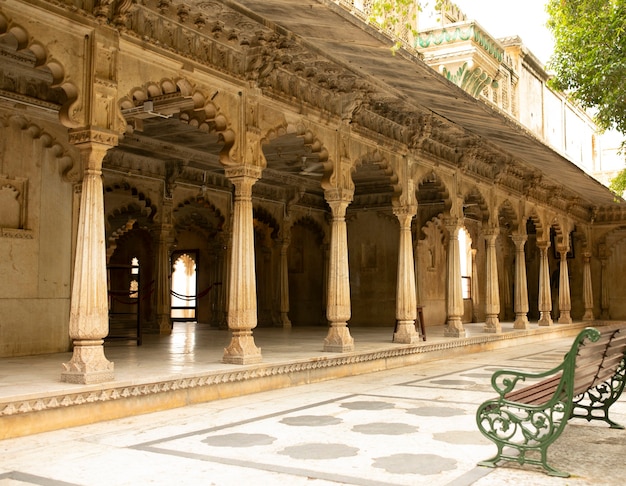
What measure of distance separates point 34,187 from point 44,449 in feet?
14.7

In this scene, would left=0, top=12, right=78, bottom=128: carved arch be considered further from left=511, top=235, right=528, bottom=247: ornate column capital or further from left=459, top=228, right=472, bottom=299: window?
left=459, top=228, right=472, bottom=299: window

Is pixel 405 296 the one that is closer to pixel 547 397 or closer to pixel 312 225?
pixel 312 225

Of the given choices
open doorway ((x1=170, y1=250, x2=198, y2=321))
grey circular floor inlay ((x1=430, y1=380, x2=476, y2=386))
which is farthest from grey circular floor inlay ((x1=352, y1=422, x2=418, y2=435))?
open doorway ((x1=170, y1=250, x2=198, y2=321))

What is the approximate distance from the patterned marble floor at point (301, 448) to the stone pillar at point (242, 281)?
2.35 feet

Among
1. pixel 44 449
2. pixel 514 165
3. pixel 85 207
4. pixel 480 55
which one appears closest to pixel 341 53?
pixel 85 207

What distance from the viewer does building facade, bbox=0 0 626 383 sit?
6.07m

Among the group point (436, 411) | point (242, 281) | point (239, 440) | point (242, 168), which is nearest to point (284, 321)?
point (242, 281)

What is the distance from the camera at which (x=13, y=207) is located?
26.8 feet

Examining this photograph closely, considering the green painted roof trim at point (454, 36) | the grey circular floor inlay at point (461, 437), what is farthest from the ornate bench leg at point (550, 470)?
the green painted roof trim at point (454, 36)

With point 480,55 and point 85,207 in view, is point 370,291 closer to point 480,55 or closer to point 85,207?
point 480,55

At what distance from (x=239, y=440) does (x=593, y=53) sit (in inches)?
308

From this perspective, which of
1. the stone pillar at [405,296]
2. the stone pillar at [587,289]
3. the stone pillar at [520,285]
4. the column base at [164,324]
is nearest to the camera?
the stone pillar at [405,296]

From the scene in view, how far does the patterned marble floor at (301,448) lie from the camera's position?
3900mm

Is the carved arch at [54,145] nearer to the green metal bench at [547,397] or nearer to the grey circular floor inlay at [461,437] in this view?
the grey circular floor inlay at [461,437]
